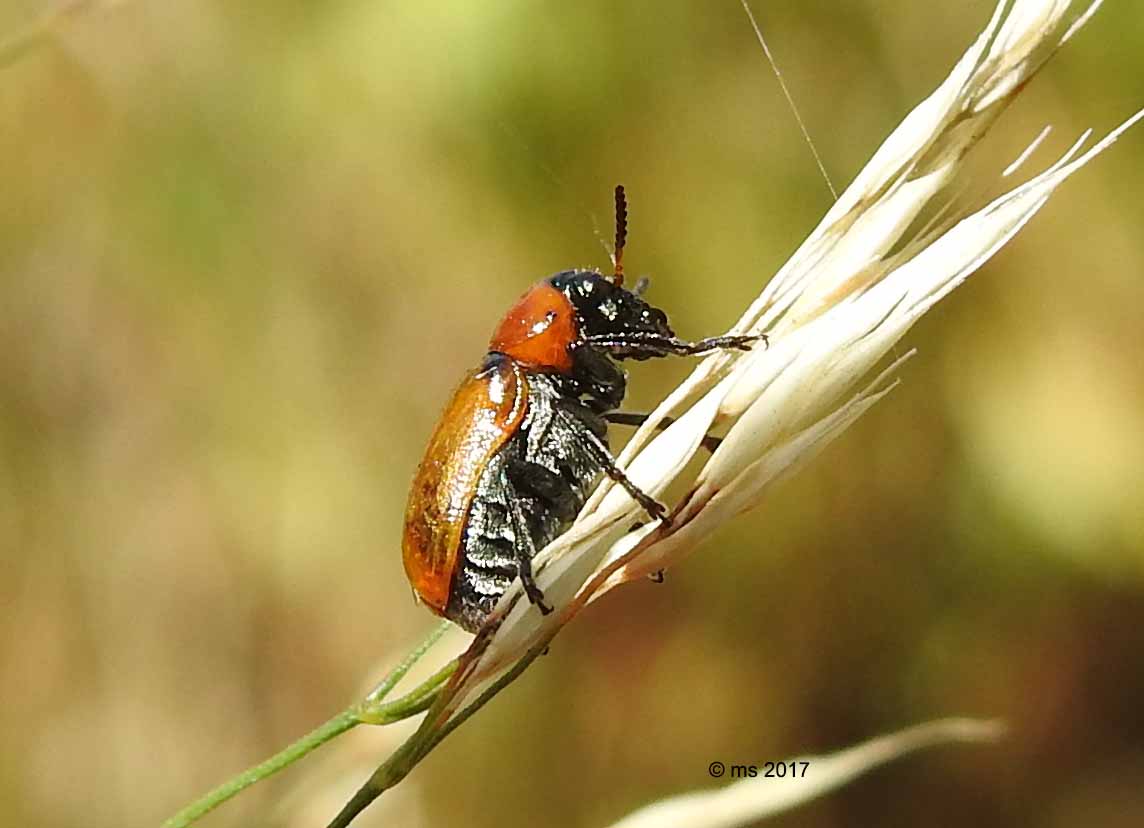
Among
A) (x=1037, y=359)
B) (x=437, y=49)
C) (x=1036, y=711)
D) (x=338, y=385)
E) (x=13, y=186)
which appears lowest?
(x=1036, y=711)

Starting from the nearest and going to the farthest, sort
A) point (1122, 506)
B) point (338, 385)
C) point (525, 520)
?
point (525, 520)
point (1122, 506)
point (338, 385)

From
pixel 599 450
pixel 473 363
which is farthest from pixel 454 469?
pixel 473 363

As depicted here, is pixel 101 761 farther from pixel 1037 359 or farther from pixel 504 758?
pixel 1037 359

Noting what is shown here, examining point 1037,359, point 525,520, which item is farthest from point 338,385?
point 1037,359

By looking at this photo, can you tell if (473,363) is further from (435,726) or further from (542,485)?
(435,726)

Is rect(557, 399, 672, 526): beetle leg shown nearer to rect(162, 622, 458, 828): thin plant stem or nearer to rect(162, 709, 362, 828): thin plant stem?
rect(162, 622, 458, 828): thin plant stem
